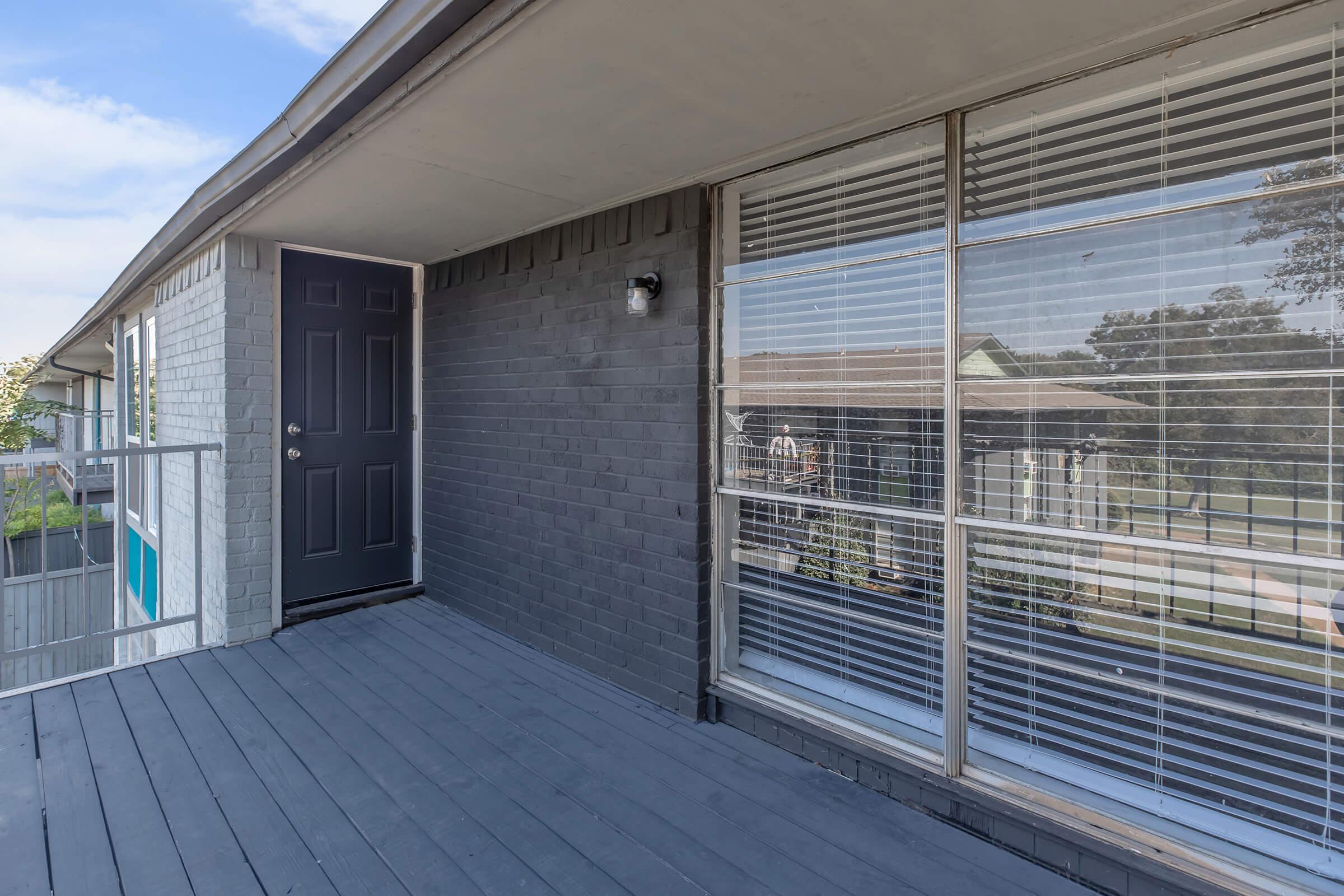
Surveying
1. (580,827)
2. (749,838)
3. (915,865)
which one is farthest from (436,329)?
(915,865)

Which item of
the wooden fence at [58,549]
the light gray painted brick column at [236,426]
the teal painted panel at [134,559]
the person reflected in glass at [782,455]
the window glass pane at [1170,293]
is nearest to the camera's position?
the window glass pane at [1170,293]

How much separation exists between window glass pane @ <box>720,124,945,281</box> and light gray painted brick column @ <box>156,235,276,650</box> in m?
2.80

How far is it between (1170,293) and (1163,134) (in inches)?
17.0

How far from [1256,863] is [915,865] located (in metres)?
0.83

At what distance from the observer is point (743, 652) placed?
283 centimetres

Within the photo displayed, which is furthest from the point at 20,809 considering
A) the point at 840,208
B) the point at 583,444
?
the point at 840,208

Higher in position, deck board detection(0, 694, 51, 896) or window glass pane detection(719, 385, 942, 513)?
window glass pane detection(719, 385, 942, 513)

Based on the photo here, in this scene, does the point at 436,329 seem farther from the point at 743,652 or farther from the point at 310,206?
the point at 743,652

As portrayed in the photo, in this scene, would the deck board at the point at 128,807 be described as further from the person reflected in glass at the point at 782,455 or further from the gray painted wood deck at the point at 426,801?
the person reflected in glass at the point at 782,455

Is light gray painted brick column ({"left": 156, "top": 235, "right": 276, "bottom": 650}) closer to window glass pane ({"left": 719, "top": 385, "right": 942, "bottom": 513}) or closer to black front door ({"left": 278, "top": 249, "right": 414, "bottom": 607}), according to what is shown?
black front door ({"left": 278, "top": 249, "right": 414, "bottom": 607})

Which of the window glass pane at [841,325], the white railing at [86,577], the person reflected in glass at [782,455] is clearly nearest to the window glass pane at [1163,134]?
the window glass pane at [841,325]

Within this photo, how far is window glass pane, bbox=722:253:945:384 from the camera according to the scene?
2.23m

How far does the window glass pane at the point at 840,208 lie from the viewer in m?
2.23

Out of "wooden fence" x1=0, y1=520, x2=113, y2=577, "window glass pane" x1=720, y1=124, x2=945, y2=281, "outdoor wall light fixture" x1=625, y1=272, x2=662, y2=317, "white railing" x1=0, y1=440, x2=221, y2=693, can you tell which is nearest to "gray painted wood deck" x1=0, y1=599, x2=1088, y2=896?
"white railing" x1=0, y1=440, x2=221, y2=693
